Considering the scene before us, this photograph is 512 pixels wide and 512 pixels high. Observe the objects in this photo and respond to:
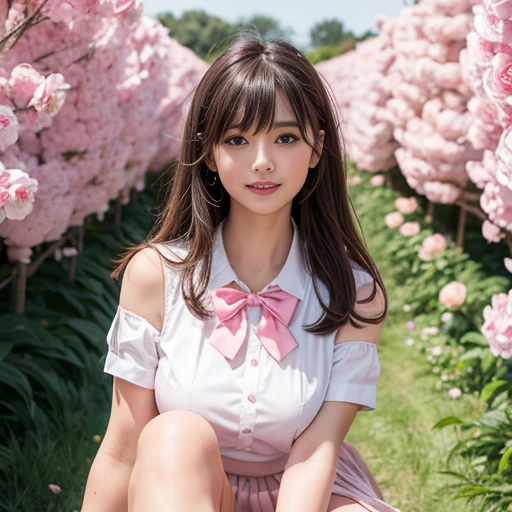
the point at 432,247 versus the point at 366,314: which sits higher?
the point at 366,314

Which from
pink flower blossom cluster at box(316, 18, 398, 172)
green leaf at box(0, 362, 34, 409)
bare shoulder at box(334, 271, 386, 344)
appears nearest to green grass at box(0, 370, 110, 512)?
green leaf at box(0, 362, 34, 409)

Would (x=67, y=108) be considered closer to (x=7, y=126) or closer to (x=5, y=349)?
(x=5, y=349)

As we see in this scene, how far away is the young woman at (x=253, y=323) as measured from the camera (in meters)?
1.95

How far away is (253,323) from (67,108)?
2.05 m

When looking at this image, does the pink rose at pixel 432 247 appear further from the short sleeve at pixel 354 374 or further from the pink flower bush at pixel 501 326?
the short sleeve at pixel 354 374

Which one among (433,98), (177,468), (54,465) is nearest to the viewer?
(177,468)

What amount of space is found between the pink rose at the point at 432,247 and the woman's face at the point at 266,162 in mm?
3000

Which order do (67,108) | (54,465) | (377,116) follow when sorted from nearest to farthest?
(54,465), (67,108), (377,116)

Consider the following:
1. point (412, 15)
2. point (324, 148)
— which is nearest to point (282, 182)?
point (324, 148)

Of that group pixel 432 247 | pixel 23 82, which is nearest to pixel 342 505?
pixel 23 82

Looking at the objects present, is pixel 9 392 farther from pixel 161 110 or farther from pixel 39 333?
pixel 161 110

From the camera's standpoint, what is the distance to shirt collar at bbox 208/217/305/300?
2082 millimetres

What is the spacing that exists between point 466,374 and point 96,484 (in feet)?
7.60

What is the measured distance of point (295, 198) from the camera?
224 cm
